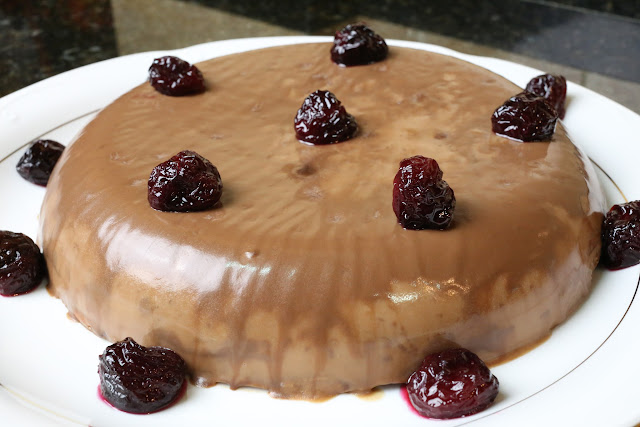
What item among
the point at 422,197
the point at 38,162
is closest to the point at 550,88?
the point at 422,197

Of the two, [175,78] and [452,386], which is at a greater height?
[175,78]

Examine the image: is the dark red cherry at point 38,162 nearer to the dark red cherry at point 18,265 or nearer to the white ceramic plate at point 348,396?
the white ceramic plate at point 348,396

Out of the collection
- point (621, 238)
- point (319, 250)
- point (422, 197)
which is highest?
point (422, 197)

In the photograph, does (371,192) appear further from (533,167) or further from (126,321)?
(126,321)

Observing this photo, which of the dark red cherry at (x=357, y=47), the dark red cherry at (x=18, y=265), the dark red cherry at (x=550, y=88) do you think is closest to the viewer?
the dark red cherry at (x=18, y=265)

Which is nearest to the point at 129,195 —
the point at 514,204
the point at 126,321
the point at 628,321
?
the point at 126,321

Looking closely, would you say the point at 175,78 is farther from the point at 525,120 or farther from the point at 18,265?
the point at 525,120

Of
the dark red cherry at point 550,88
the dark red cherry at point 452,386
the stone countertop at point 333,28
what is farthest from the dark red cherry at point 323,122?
the stone countertop at point 333,28
